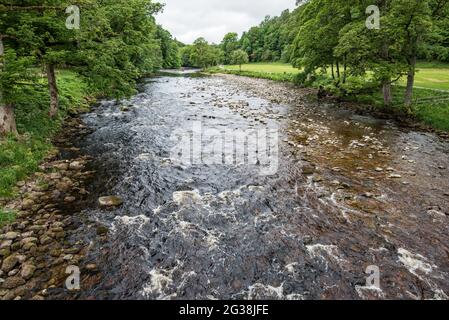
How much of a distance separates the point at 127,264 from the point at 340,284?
225 inches

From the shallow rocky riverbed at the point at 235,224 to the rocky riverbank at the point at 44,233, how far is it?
1.7 inches

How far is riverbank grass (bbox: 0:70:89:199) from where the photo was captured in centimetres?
1180

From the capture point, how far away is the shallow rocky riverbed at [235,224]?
24.2 feet

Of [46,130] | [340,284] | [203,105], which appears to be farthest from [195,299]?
[203,105]

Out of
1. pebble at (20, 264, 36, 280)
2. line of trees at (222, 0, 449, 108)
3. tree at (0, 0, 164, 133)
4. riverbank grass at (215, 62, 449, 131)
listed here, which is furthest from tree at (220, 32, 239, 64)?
pebble at (20, 264, 36, 280)

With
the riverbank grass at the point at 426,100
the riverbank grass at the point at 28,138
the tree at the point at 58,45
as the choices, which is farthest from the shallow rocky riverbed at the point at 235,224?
the tree at the point at 58,45

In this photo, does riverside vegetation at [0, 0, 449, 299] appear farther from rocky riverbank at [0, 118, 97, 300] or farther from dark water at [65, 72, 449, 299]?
dark water at [65, 72, 449, 299]

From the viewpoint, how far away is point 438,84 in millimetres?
31203

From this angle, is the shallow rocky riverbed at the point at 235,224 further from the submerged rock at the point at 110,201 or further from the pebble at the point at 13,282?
the submerged rock at the point at 110,201

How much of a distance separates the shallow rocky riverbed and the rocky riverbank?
0.04 metres

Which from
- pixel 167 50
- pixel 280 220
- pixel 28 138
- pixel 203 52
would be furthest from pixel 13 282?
pixel 203 52
